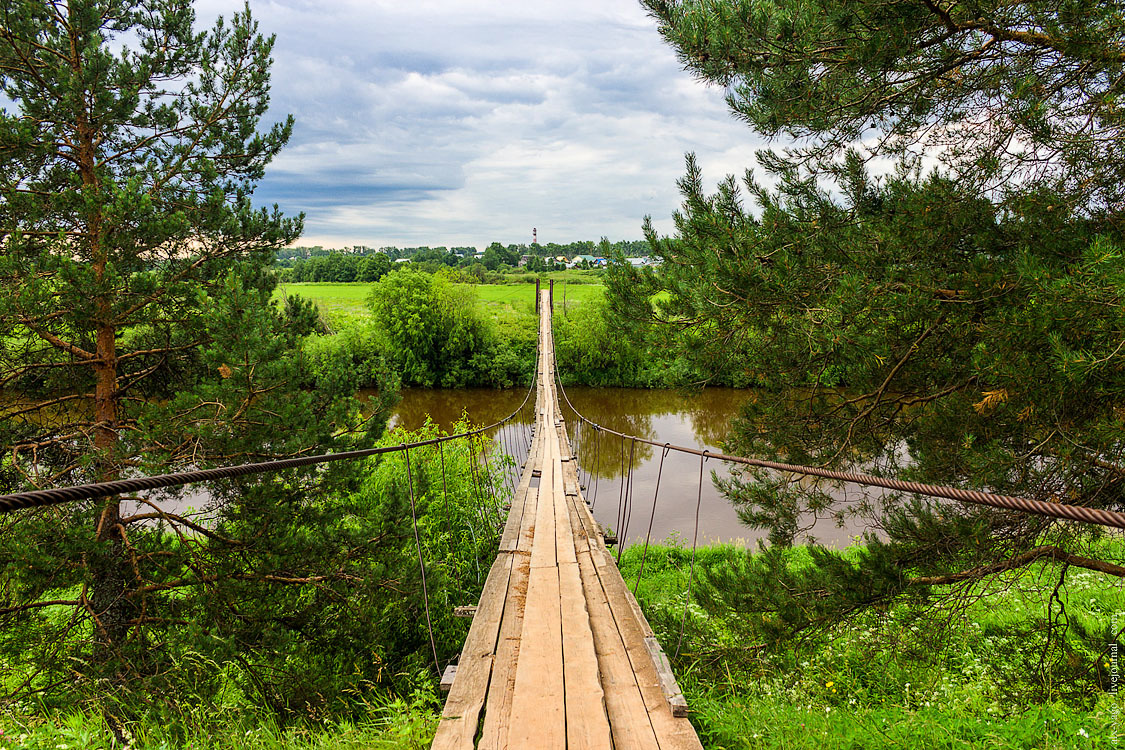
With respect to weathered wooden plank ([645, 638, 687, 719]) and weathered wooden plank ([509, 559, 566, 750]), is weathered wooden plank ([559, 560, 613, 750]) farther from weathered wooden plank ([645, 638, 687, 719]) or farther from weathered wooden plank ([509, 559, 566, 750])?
weathered wooden plank ([645, 638, 687, 719])

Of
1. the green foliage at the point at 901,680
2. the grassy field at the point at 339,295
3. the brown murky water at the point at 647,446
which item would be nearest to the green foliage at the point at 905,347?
the green foliage at the point at 901,680

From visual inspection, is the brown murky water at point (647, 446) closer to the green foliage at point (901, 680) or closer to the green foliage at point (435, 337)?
the green foliage at point (435, 337)

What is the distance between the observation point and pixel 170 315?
3637 millimetres

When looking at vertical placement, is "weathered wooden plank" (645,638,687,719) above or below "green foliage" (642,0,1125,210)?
below

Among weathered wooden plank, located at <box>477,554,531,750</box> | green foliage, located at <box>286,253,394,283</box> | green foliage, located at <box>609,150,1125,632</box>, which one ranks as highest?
green foliage, located at <box>286,253,394,283</box>

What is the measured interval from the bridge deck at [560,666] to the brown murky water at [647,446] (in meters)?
1.21

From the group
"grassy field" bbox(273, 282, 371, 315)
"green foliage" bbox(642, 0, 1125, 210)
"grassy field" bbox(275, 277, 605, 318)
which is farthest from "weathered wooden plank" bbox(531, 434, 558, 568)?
"grassy field" bbox(273, 282, 371, 315)

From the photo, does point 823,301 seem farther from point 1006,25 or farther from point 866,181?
point 1006,25

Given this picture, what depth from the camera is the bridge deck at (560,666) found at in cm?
134

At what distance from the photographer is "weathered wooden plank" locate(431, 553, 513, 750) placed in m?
1.33

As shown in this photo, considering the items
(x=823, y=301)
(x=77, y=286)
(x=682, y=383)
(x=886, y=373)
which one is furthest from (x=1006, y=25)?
(x=77, y=286)

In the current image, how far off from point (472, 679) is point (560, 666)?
267 millimetres

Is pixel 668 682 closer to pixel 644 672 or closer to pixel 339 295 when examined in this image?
pixel 644 672

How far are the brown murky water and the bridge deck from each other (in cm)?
121
